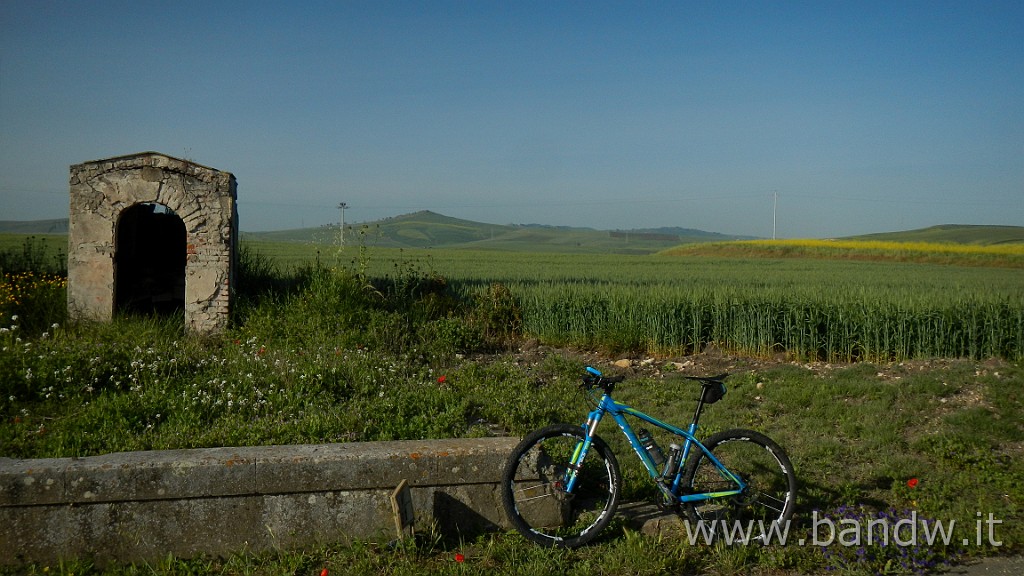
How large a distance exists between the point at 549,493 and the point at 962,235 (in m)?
82.1

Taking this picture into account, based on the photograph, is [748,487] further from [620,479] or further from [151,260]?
[151,260]

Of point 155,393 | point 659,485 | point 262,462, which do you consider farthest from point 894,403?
point 155,393

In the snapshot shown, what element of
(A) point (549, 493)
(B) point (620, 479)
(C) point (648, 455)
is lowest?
(A) point (549, 493)

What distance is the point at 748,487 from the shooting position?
4.85 metres

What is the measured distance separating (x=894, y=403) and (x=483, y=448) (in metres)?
5.69

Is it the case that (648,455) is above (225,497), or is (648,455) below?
above

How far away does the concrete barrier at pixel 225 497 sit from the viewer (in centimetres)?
423

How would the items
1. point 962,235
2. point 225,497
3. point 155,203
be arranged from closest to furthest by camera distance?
point 225,497
point 155,203
point 962,235

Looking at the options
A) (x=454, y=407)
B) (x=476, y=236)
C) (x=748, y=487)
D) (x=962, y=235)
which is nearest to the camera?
(x=748, y=487)

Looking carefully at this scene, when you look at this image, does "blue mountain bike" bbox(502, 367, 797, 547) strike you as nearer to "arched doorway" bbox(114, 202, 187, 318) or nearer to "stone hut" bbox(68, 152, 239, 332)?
"stone hut" bbox(68, 152, 239, 332)

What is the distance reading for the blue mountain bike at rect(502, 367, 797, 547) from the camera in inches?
184

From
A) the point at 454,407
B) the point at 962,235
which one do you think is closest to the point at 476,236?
the point at 962,235

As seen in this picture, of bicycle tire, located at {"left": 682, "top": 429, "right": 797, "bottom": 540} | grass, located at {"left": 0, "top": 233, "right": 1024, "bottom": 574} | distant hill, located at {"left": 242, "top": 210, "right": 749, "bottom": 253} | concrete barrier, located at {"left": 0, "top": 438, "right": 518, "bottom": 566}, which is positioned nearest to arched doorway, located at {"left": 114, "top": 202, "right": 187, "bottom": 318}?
grass, located at {"left": 0, "top": 233, "right": 1024, "bottom": 574}

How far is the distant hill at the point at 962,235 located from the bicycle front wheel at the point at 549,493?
213ft
